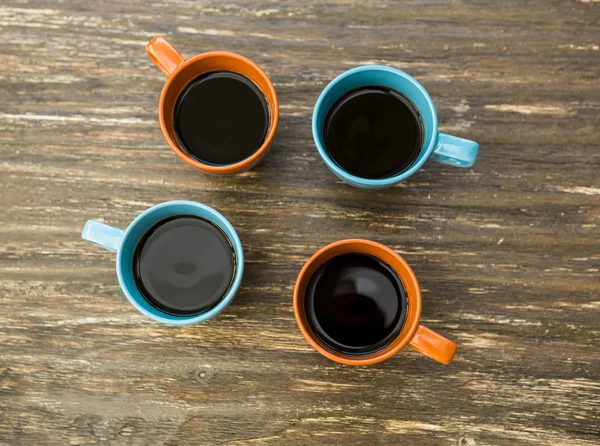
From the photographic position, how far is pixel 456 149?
812 millimetres

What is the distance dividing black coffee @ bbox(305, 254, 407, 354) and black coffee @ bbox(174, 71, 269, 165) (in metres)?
0.25

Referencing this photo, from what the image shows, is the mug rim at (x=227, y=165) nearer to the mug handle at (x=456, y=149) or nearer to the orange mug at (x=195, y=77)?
the orange mug at (x=195, y=77)

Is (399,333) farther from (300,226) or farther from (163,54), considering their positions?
(163,54)

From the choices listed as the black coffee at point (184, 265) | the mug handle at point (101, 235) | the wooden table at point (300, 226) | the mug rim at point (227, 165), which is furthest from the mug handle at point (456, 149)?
the mug handle at point (101, 235)

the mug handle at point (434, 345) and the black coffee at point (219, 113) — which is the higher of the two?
the black coffee at point (219, 113)

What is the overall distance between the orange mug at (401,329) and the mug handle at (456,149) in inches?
6.5

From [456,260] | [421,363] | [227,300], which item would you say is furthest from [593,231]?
[227,300]

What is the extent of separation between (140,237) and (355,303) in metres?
0.37

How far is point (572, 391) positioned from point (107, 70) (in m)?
0.97

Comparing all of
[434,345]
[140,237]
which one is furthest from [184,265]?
[434,345]

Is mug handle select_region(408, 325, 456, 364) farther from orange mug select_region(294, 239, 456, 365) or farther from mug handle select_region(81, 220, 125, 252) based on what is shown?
mug handle select_region(81, 220, 125, 252)

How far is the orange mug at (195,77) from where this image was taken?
0.83m

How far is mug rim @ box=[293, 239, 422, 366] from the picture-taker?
2.60 ft

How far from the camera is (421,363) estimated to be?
930 millimetres
